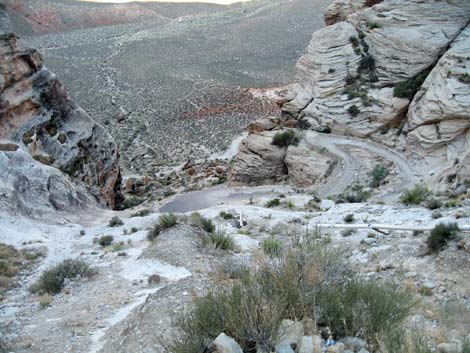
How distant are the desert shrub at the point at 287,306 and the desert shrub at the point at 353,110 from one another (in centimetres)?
1989

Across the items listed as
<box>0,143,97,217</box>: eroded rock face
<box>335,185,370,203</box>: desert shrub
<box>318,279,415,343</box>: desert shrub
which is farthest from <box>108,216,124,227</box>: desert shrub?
<box>318,279,415,343</box>: desert shrub

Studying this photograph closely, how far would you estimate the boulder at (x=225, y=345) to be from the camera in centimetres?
425

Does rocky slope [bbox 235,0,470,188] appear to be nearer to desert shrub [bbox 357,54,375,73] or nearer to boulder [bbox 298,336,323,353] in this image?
desert shrub [bbox 357,54,375,73]

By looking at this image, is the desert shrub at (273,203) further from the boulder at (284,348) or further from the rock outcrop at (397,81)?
the boulder at (284,348)

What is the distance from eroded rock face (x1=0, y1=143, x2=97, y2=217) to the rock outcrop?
43.3 ft

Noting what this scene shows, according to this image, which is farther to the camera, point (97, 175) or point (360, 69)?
point (360, 69)

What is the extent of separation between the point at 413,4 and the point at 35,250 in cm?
→ 2261

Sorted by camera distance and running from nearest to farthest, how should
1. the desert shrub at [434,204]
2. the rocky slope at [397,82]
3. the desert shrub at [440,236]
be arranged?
the desert shrub at [440,236] < the desert shrub at [434,204] < the rocky slope at [397,82]

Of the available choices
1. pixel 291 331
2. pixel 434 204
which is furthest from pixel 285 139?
pixel 291 331

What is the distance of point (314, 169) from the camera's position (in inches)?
913

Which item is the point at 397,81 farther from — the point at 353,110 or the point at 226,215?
the point at 226,215

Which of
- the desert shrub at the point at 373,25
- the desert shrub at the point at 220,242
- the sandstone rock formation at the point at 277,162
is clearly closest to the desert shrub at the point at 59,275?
the desert shrub at the point at 220,242

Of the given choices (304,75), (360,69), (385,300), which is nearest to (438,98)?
(360,69)

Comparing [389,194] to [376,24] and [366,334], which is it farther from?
[366,334]
